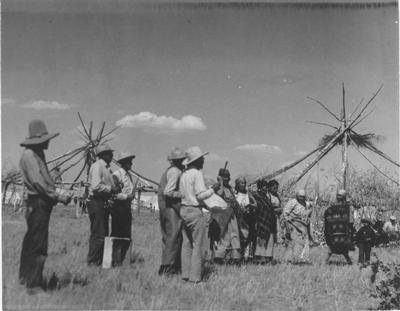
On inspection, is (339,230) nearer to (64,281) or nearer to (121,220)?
(121,220)

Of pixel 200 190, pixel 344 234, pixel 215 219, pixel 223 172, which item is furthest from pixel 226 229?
pixel 344 234

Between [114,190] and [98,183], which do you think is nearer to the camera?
[98,183]

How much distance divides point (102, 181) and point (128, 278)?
1566mm

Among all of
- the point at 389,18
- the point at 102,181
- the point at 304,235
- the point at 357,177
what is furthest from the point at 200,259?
the point at 357,177

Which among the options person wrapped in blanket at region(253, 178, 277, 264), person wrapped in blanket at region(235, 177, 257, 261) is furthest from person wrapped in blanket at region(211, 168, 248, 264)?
person wrapped in blanket at region(253, 178, 277, 264)

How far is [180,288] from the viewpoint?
5.77m

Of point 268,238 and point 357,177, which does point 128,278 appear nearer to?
point 268,238

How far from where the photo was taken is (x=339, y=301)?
236 inches

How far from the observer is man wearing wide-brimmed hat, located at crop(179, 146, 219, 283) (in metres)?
6.25

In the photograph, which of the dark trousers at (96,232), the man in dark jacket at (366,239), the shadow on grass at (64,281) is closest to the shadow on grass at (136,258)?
the dark trousers at (96,232)

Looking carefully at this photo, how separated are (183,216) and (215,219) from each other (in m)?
2.12

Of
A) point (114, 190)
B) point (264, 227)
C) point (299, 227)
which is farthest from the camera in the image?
point (299, 227)

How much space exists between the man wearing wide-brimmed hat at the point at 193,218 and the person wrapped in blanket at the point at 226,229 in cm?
184

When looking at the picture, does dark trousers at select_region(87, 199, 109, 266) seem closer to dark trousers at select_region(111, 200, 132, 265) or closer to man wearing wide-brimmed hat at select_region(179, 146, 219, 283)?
dark trousers at select_region(111, 200, 132, 265)
